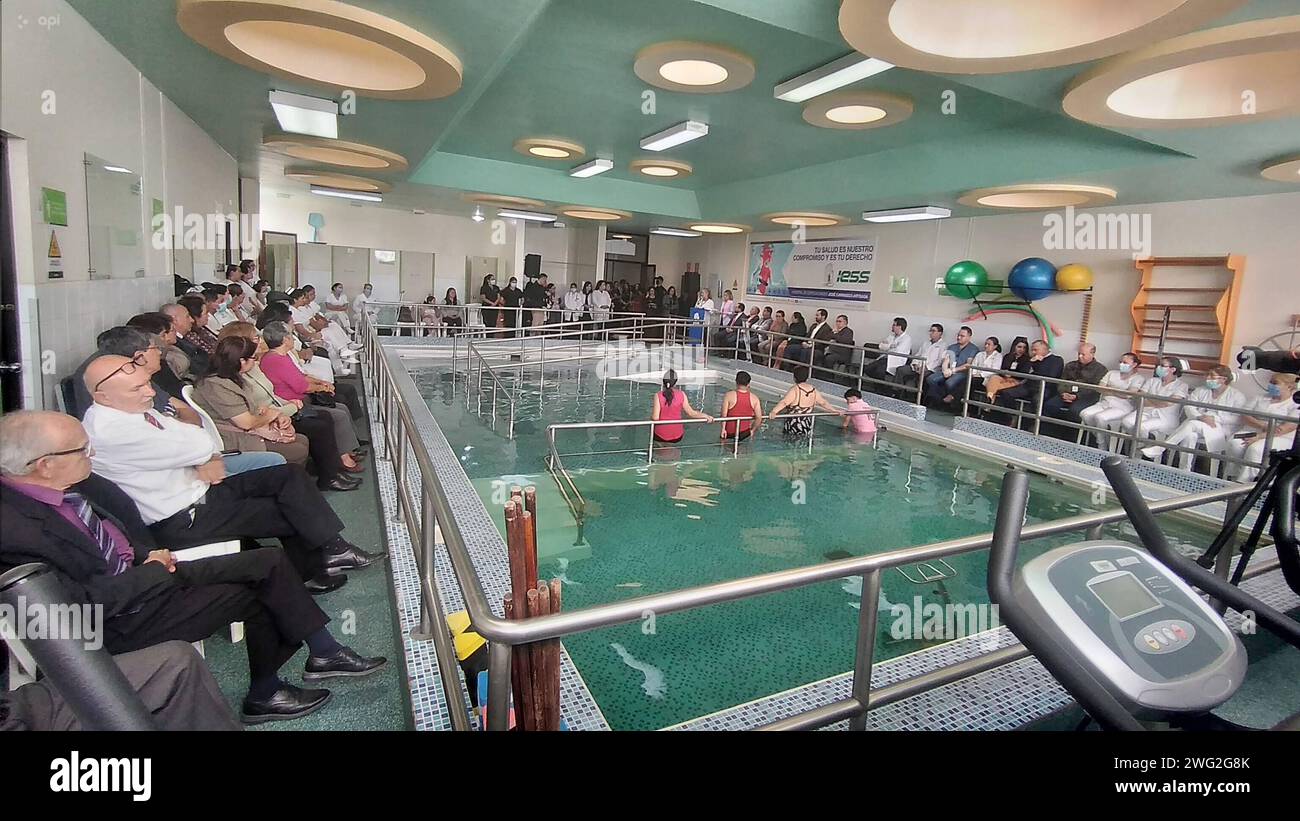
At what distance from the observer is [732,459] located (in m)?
6.38

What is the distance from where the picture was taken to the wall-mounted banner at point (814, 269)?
12633 mm

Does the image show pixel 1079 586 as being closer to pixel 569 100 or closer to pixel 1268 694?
pixel 1268 694

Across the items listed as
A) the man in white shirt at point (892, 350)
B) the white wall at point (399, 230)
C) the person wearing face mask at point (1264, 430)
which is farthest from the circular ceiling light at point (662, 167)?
the white wall at point (399, 230)

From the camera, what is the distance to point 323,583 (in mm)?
2980

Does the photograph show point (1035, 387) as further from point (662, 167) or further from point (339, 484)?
point (339, 484)

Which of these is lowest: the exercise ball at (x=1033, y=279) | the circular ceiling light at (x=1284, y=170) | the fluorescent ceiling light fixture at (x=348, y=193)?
the exercise ball at (x=1033, y=279)

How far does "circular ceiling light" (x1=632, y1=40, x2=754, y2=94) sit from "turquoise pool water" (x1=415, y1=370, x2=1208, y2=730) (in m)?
3.32

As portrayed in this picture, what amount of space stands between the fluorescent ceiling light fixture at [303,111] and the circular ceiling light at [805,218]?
6717 millimetres

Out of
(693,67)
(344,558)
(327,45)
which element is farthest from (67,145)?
(693,67)

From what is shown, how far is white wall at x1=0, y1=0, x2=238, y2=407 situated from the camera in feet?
9.90

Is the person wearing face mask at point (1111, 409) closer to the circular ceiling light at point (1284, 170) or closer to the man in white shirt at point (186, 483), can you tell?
the circular ceiling light at point (1284, 170)

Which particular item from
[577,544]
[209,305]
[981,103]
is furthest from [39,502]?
[981,103]

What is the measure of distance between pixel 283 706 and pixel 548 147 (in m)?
7.90

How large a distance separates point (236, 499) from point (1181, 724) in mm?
3043
